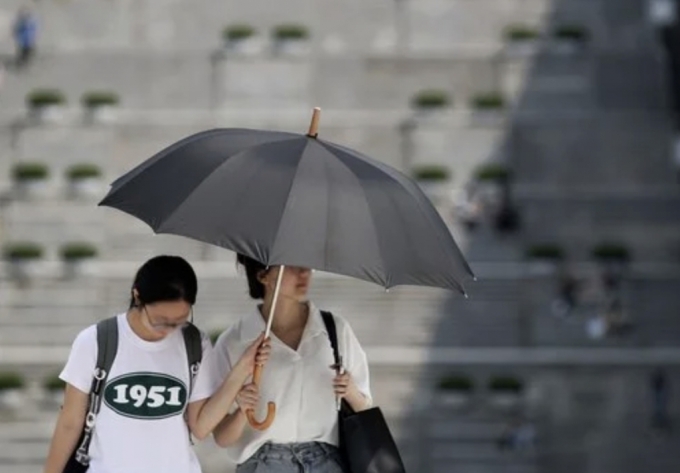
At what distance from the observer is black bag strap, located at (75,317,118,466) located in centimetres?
477

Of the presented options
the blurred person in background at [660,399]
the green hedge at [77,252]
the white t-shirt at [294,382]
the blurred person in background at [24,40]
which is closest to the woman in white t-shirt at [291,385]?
the white t-shirt at [294,382]

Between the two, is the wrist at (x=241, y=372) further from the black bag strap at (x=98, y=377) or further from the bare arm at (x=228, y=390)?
the black bag strap at (x=98, y=377)

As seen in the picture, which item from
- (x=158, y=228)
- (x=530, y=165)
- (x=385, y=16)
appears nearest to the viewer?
(x=158, y=228)

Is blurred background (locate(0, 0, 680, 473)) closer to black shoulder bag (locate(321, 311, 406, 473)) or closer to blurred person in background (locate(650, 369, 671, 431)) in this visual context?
blurred person in background (locate(650, 369, 671, 431))

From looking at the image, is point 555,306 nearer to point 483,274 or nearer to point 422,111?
point 483,274

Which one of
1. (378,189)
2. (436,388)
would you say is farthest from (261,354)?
(436,388)

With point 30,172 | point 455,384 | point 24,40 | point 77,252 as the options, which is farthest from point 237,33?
point 455,384

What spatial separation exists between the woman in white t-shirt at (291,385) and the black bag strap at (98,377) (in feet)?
0.95

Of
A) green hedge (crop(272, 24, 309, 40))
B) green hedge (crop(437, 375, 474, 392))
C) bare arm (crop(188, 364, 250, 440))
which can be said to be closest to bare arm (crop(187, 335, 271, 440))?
bare arm (crop(188, 364, 250, 440))

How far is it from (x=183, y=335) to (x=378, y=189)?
0.64 metres

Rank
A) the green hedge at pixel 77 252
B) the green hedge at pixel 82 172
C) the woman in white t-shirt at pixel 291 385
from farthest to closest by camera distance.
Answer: the green hedge at pixel 82 172
the green hedge at pixel 77 252
the woman in white t-shirt at pixel 291 385

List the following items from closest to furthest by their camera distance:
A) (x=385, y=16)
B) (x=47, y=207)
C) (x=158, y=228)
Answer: (x=158, y=228)
(x=47, y=207)
(x=385, y=16)

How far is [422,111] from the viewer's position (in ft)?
87.2

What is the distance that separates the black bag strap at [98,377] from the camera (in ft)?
15.7
